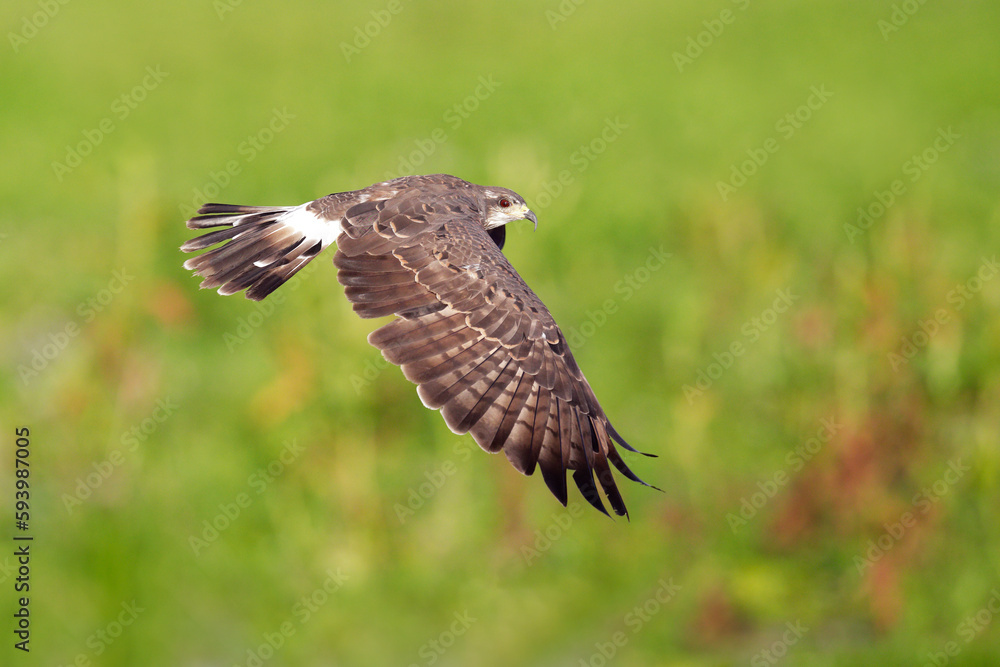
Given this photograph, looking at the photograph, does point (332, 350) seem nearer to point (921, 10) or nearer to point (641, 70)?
point (641, 70)

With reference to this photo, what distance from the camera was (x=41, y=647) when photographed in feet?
32.3

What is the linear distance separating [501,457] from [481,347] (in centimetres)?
493

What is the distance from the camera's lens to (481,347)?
5.32 metres

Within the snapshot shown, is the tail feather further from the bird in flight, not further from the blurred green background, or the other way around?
the blurred green background

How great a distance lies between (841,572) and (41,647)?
6.19m

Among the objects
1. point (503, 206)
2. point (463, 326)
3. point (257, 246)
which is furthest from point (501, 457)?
point (463, 326)

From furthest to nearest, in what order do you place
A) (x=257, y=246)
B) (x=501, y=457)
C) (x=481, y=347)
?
(x=501, y=457)
(x=257, y=246)
(x=481, y=347)

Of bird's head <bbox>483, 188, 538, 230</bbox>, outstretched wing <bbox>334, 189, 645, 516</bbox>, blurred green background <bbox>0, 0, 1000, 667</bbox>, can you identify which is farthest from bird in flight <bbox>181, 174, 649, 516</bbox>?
blurred green background <bbox>0, 0, 1000, 667</bbox>

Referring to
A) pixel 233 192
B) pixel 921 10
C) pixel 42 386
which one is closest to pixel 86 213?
pixel 233 192

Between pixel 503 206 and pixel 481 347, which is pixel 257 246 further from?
pixel 481 347

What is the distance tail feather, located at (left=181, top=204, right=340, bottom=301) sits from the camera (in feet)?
19.7

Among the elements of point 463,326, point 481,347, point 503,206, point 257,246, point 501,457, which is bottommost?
point 501,457

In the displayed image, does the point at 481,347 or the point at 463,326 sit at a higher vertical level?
the point at 463,326

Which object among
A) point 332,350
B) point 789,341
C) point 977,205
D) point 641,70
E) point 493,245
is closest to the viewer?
point 493,245
